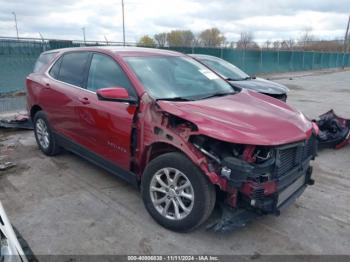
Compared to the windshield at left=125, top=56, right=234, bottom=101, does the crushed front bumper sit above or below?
below

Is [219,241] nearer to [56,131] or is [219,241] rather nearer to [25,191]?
[25,191]

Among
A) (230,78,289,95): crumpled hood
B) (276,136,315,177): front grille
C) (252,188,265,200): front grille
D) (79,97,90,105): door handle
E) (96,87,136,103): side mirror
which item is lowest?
(252,188,265,200): front grille

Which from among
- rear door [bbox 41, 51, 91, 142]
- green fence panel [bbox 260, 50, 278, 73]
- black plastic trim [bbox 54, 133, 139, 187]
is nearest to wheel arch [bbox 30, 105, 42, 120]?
rear door [bbox 41, 51, 91, 142]

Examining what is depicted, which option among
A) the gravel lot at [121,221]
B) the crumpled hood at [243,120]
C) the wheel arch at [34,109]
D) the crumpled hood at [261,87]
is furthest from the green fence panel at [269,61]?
the crumpled hood at [243,120]

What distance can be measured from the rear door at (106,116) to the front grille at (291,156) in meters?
1.50

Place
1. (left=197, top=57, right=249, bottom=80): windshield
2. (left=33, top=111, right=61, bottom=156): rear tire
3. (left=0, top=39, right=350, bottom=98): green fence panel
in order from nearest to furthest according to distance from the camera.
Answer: (left=33, top=111, right=61, bottom=156): rear tire, (left=197, top=57, right=249, bottom=80): windshield, (left=0, top=39, right=350, bottom=98): green fence panel

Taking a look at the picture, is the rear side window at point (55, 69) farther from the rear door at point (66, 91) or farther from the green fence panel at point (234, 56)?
the green fence panel at point (234, 56)

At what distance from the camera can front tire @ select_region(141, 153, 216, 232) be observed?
271cm

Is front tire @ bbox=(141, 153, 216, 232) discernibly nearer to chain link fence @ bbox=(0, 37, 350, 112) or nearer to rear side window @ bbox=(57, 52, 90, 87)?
rear side window @ bbox=(57, 52, 90, 87)

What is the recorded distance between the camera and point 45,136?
16.3ft

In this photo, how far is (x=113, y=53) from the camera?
3.63 m

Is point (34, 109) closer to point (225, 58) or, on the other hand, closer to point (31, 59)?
point (31, 59)

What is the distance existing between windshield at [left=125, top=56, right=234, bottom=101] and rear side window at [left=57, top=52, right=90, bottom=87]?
0.84m

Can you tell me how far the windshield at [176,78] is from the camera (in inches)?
131
